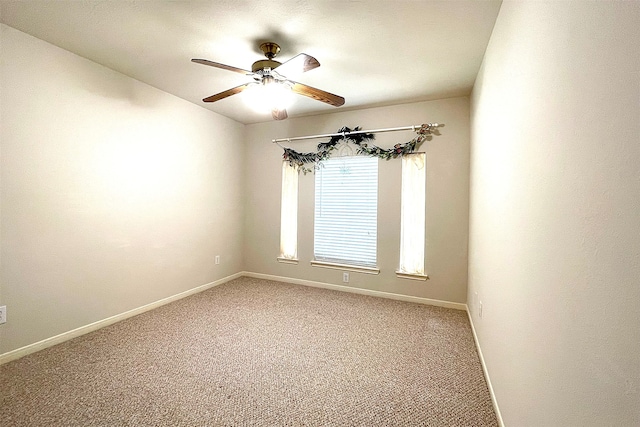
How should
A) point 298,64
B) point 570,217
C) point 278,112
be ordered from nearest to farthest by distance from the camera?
1. point 570,217
2. point 298,64
3. point 278,112

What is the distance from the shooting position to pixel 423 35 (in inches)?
81.9

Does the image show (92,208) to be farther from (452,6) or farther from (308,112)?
(452,6)

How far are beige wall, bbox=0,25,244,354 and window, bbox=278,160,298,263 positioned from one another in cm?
113

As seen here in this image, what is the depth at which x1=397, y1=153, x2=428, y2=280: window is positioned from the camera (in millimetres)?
3422

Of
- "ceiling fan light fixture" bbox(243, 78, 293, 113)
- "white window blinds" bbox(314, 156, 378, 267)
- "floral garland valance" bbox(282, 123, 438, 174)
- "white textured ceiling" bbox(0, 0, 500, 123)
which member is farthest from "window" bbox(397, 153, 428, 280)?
"ceiling fan light fixture" bbox(243, 78, 293, 113)

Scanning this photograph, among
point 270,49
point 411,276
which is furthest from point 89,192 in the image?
point 411,276

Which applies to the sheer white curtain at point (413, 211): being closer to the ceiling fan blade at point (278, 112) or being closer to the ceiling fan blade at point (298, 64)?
the ceiling fan blade at point (278, 112)

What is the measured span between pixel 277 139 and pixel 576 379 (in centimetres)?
412

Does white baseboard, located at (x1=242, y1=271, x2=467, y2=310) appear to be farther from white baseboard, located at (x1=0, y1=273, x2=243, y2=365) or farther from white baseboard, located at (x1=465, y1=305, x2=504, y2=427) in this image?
white baseboard, located at (x1=0, y1=273, x2=243, y2=365)

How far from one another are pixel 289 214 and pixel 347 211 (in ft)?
3.12

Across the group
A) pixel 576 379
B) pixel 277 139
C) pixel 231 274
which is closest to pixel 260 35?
pixel 277 139

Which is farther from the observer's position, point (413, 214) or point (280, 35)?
point (413, 214)

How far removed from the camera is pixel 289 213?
4.22 metres

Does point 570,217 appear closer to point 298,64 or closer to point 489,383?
point 489,383
